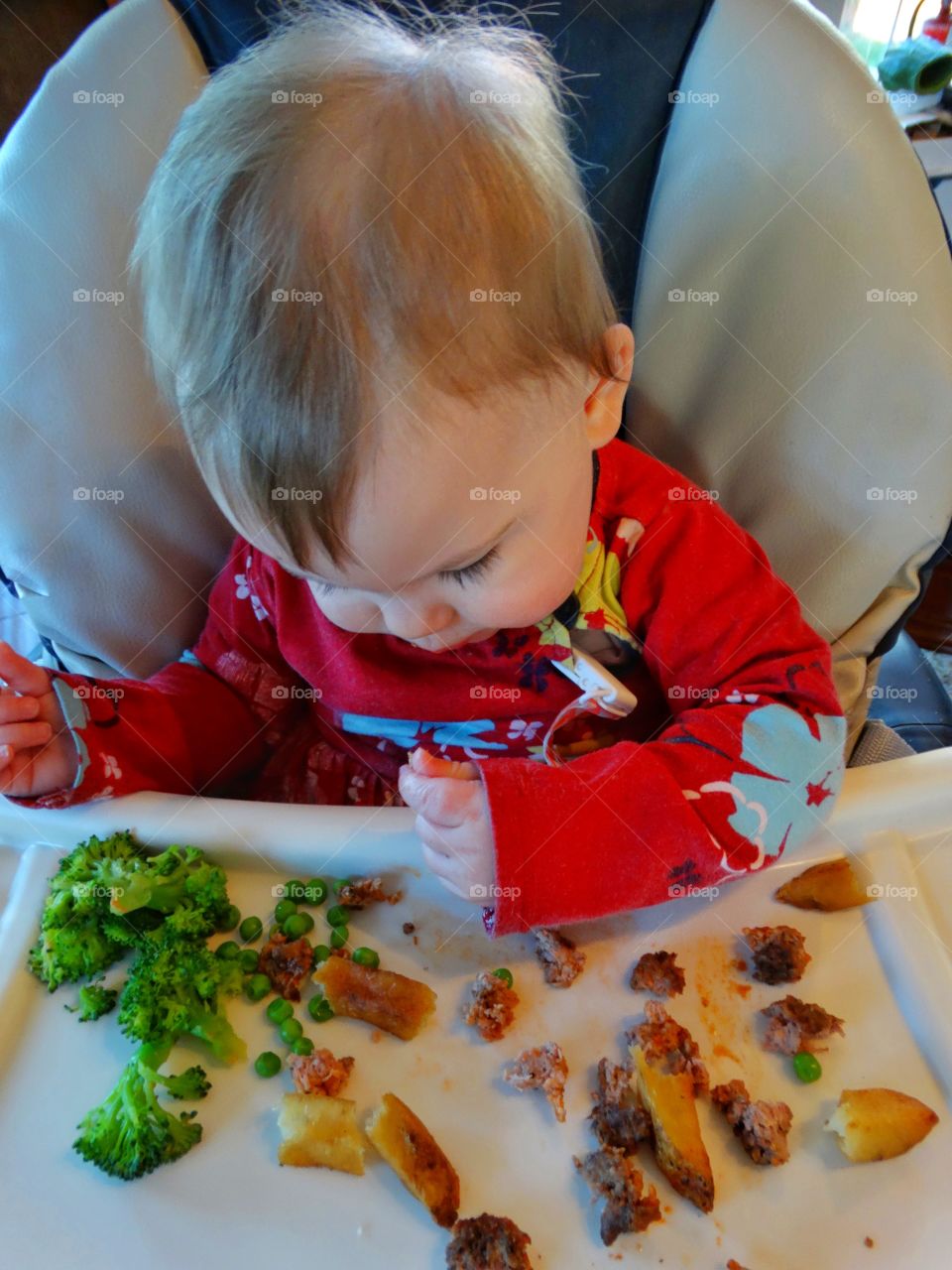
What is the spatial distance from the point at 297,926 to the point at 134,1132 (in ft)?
0.59

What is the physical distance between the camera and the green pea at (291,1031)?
0.68 metres

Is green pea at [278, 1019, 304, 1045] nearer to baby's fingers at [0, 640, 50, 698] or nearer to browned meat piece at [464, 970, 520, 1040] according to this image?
browned meat piece at [464, 970, 520, 1040]

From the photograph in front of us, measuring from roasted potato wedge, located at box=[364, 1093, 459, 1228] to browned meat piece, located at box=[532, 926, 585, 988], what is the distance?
13 centimetres

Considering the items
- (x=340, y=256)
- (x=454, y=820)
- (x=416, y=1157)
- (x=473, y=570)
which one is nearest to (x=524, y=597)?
(x=473, y=570)

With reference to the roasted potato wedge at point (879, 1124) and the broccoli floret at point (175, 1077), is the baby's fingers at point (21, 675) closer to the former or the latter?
the broccoli floret at point (175, 1077)

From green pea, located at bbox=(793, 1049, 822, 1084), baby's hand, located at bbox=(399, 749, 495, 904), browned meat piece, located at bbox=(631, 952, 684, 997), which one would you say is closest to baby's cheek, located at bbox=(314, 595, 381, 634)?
baby's hand, located at bbox=(399, 749, 495, 904)

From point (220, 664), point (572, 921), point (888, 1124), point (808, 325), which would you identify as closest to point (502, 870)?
point (572, 921)

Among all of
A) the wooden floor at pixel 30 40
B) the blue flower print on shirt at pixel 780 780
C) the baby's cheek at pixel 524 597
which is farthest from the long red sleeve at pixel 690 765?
the wooden floor at pixel 30 40

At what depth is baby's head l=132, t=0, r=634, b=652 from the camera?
570mm

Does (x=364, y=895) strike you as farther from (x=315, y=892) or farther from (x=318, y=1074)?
(x=318, y=1074)

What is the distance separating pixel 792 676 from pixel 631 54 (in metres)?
0.52

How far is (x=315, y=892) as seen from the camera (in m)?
0.78

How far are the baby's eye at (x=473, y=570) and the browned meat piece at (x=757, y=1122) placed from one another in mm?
368

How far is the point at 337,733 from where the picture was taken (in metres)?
0.98
